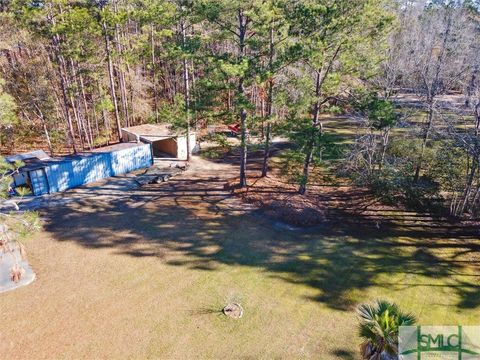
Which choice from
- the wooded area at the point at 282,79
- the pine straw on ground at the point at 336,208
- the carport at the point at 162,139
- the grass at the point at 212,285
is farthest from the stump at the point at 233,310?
the carport at the point at 162,139

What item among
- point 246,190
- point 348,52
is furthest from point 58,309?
point 348,52

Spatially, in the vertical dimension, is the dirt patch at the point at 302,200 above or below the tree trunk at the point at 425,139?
below

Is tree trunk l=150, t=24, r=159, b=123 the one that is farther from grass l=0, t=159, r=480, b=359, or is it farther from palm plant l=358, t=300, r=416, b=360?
palm plant l=358, t=300, r=416, b=360

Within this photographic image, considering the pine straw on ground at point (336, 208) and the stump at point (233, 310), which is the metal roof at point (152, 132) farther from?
the stump at point (233, 310)

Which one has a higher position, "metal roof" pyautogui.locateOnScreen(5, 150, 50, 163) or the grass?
"metal roof" pyautogui.locateOnScreen(5, 150, 50, 163)

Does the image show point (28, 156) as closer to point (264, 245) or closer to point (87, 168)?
point (87, 168)

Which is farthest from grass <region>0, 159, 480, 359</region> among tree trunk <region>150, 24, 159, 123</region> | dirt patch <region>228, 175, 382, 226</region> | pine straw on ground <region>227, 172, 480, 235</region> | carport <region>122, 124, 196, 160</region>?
tree trunk <region>150, 24, 159, 123</region>

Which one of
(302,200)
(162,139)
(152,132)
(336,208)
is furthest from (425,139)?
(152,132)
